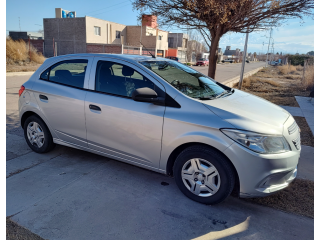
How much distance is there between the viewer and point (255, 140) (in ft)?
9.17

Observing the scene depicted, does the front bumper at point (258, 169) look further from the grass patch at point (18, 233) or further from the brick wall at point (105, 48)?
the brick wall at point (105, 48)

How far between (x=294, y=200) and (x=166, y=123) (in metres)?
2.07

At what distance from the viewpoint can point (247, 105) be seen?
3.45 metres

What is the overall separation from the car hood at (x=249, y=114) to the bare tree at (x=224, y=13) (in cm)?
293

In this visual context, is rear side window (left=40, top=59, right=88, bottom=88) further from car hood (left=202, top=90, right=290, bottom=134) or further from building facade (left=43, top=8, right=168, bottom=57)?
building facade (left=43, top=8, right=168, bottom=57)

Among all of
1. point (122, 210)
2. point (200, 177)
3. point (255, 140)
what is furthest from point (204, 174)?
point (122, 210)

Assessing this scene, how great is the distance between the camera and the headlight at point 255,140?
2.79 m

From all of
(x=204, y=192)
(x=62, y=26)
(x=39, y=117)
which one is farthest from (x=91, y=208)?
(x=62, y=26)

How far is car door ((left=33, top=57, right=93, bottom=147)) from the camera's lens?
12.7 feet

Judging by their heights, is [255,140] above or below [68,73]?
below

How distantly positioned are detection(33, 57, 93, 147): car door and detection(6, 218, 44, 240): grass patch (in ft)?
5.04

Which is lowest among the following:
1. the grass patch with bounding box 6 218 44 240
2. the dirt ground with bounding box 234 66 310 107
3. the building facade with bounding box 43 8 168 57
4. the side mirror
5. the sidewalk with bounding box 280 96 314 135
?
the grass patch with bounding box 6 218 44 240

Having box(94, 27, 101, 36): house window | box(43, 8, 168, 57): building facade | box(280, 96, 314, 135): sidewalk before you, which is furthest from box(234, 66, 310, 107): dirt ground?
box(94, 27, 101, 36): house window

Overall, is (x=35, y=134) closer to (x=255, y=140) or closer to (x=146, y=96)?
(x=146, y=96)
